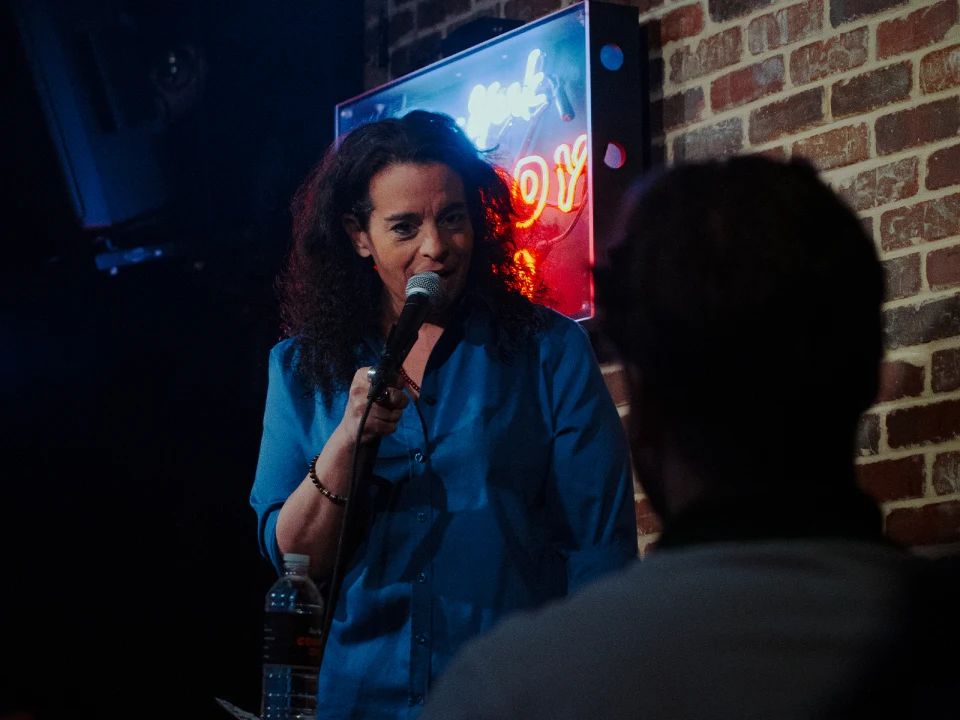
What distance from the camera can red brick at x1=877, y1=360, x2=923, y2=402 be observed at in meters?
2.37

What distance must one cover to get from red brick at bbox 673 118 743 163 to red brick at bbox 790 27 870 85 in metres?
0.19

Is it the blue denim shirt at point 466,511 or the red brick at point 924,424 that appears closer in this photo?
the blue denim shirt at point 466,511

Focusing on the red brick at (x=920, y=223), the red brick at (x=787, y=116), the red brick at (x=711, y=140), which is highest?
the red brick at (x=787, y=116)

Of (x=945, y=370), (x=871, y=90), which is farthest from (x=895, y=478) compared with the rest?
(x=871, y=90)

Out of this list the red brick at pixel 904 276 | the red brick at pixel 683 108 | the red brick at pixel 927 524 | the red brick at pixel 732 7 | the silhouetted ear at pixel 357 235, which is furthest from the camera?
the red brick at pixel 683 108

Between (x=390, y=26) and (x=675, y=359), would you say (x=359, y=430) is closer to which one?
(x=675, y=359)

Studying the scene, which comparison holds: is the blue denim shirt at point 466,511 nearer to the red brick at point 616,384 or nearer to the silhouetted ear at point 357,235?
the silhouetted ear at point 357,235

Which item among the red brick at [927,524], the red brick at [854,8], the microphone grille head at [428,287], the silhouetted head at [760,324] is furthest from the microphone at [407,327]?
the red brick at [854,8]

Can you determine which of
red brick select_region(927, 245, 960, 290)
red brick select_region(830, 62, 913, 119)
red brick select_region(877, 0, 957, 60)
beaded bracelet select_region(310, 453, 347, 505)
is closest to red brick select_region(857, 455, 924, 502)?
red brick select_region(927, 245, 960, 290)

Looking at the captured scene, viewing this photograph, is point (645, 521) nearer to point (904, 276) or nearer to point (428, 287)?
point (904, 276)

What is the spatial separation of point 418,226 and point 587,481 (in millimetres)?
524

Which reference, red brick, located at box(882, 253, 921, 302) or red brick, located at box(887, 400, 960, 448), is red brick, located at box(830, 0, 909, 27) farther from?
red brick, located at box(887, 400, 960, 448)

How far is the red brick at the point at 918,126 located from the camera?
2.37m

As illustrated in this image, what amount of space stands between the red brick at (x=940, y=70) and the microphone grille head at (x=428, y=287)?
1213 millimetres
